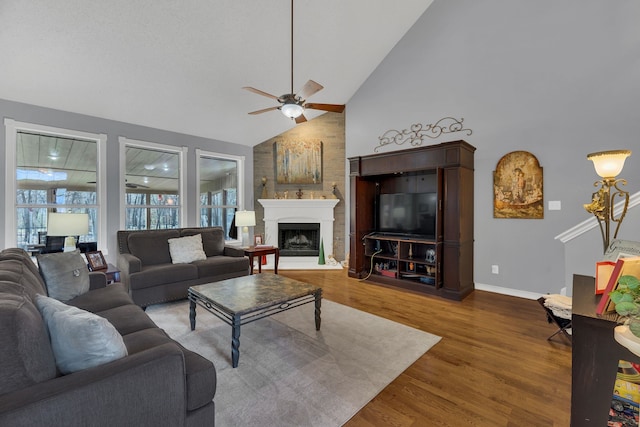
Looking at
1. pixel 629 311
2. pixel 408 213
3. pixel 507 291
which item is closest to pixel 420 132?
pixel 408 213

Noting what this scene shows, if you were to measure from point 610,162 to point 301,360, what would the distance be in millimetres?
2909

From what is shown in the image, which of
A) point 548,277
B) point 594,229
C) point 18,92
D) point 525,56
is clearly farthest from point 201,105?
point 548,277

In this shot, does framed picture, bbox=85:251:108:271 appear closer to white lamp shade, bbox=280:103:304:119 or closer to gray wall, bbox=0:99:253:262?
gray wall, bbox=0:99:253:262

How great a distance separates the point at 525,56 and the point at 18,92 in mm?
6569

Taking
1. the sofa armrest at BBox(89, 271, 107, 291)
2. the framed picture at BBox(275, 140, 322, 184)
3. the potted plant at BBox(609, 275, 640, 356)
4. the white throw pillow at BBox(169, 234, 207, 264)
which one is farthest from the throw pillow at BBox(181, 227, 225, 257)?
the potted plant at BBox(609, 275, 640, 356)

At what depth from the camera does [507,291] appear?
13.2 feet

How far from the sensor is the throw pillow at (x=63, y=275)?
230 cm

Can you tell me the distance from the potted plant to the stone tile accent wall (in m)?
5.21

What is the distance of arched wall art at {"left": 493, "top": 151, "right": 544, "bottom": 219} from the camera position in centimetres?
377

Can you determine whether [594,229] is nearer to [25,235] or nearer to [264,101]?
[264,101]

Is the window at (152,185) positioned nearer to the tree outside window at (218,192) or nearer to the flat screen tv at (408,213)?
the tree outside window at (218,192)

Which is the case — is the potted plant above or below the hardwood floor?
above

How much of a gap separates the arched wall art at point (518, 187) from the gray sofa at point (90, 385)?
14.1 feet

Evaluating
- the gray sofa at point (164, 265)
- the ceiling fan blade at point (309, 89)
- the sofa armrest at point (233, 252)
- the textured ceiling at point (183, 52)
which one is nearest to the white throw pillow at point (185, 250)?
the gray sofa at point (164, 265)
